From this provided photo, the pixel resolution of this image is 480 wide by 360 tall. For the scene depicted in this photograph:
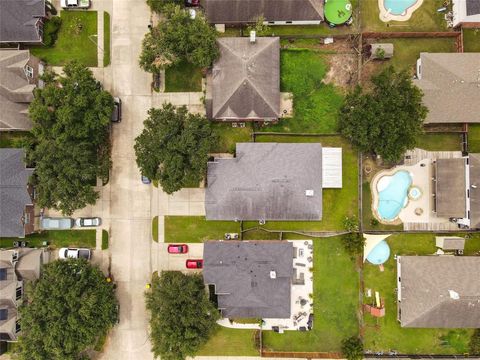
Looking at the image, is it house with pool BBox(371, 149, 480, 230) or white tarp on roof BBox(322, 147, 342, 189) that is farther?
house with pool BBox(371, 149, 480, 230)

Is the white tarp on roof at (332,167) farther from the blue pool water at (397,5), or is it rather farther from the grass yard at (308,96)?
the blue pool water at (397,5)

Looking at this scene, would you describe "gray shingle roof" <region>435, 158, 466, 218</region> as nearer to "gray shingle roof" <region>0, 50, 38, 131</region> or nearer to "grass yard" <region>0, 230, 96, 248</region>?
"grass yard" <region>0, 230, 96, 248</region>

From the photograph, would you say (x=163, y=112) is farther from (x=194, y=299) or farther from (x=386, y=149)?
(x=386, y=149)

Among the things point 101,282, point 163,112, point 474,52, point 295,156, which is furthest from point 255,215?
point 474,52

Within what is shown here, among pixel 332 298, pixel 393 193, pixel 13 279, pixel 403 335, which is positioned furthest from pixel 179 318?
pixel 393 193

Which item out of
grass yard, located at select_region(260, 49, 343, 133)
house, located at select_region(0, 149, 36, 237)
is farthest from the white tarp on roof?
house, located at select_region(0, 149, 36, 237)

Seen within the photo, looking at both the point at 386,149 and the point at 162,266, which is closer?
the point at 386,149
